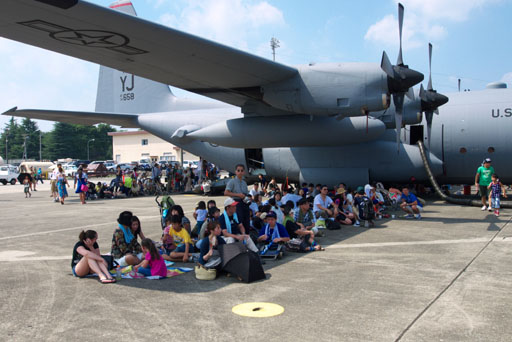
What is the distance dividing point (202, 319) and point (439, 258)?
4.43 metres

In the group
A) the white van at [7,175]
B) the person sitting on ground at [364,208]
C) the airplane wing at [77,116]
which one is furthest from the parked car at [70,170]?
the person sitting on ground at [364,208]

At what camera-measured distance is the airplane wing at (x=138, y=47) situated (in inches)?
280

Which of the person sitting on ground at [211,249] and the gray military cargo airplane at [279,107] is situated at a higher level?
the gray military cargo airplane at [279,107]

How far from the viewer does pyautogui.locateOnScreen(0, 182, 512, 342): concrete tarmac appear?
13.4 feet

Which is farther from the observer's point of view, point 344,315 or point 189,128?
point 189,128

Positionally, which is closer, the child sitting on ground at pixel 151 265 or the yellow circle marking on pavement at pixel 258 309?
the yellow circle marking on pavement at pixel 258 309

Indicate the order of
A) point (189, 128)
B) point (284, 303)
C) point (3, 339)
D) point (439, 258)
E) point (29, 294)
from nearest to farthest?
point (3, 339)
point (284, 303)
point (29, 294)
point (439, 258)
point (189, 128)

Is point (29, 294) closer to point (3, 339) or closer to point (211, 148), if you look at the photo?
point (3, 339)

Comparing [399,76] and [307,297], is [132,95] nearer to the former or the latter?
[399,76]

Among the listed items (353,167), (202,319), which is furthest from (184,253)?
(353,167)

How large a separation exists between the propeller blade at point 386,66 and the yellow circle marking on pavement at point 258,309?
6878mm

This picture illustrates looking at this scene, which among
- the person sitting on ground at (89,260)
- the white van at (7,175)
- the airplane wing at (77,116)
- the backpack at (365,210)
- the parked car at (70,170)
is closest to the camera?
the person sitting on ground at (89,260)

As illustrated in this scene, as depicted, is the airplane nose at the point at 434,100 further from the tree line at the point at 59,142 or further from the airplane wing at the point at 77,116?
the tree line at the point at 59,142

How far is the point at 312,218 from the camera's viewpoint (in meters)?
9.76
